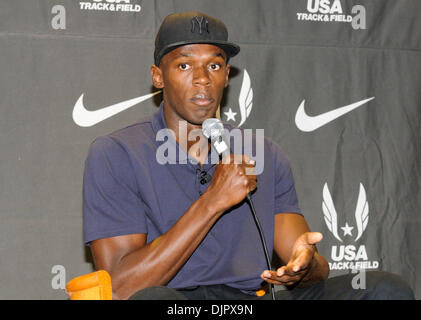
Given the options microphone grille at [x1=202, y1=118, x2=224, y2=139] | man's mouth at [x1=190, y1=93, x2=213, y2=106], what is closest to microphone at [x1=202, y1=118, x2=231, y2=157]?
microphone grille at [x1=202, y1=118, x2=224, y2=139]

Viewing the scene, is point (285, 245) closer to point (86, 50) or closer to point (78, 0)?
point (86, 50)

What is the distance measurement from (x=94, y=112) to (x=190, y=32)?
2.90 feet

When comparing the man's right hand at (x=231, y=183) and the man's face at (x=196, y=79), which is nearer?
the man's right hand at (x=231, y=183)

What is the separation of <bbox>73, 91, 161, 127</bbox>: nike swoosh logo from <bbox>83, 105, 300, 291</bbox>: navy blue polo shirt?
2.13ft

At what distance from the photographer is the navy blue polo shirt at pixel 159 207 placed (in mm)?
1929

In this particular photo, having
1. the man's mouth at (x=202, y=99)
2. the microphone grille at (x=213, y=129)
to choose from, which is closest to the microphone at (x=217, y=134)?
the microphone grille at (x=213, y=129)

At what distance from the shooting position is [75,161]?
8.82 ft

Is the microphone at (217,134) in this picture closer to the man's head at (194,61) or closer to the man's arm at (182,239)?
the man's arm at (182,239)

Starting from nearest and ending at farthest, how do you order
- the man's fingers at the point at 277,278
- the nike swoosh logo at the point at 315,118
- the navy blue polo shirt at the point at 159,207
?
the man's fingers at the point at 277,278 → the navy blue polo shirt at the point at 159,207 → the nike swoosh logo at the point at 315,118

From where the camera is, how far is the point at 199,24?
2.01 meters

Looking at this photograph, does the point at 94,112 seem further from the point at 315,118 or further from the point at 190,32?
the point at 315,118
